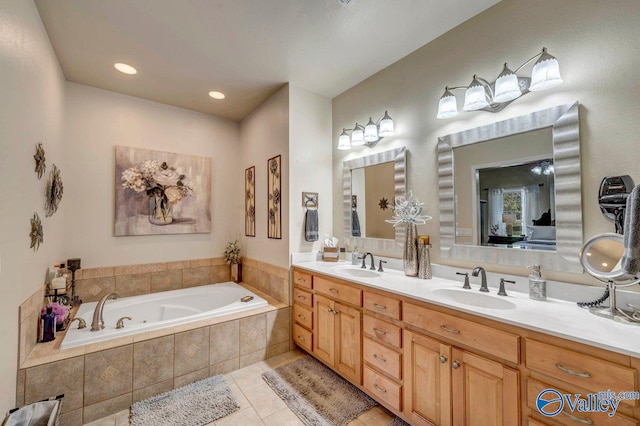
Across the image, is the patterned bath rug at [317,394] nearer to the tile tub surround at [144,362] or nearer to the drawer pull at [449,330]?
the tile tub surround at [144,362]

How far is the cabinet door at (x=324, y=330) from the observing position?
230 centimetres

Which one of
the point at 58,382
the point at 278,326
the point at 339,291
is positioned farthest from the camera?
the point at 278,326

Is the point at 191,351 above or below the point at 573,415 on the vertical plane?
below

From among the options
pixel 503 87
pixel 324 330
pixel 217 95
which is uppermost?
pixel 217 95

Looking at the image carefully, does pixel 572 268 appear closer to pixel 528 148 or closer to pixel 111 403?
pixel 528 148

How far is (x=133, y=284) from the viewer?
3086 mm

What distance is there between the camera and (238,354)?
2486 millimetres

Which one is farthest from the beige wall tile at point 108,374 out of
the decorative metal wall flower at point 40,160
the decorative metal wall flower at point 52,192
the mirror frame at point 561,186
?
the mirror frame at point 561,186

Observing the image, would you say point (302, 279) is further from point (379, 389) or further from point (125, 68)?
point (125, 68)

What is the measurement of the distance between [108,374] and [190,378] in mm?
584

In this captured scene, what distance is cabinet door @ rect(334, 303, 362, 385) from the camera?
6.73 feet

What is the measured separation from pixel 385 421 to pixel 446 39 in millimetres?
2854

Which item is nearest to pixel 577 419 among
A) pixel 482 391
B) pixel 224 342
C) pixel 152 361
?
pixel 482 391

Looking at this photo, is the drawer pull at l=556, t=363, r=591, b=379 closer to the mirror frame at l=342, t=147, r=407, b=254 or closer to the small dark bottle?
the mirror frame at l=342, t=147, r=407, b=254
